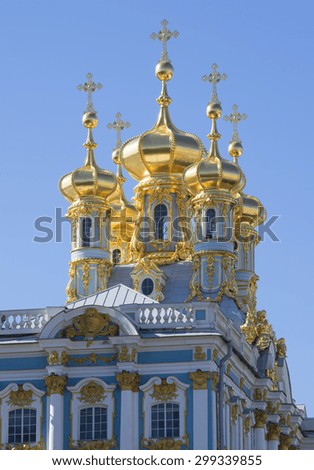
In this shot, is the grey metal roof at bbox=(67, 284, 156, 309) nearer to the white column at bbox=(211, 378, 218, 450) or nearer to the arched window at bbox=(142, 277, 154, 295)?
the white column at bbox=(211, 378, 218, 450)

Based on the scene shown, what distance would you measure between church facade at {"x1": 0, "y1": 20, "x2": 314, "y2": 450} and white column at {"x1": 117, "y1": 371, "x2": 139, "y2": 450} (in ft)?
0.11

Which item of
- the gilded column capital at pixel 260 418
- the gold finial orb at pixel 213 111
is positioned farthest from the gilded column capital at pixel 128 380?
the gold finial orb at pixel 213 111

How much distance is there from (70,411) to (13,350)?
2.12 m

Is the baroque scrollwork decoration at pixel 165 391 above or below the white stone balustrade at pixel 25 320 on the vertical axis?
below

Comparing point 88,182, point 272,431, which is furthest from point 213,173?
point 272,431

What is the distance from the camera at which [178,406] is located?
1531 inches

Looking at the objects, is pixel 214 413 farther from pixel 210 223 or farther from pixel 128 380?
pixel 210 223

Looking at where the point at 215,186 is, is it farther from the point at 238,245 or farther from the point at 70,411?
the point at 70,411

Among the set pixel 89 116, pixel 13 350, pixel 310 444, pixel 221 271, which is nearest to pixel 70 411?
pixel 13 350

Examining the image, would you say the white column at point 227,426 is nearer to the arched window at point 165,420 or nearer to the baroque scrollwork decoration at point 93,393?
the arched window at point 165,420

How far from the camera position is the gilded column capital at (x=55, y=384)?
39188 millimetres

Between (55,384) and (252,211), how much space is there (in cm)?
1941

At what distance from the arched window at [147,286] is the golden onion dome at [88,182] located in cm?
395

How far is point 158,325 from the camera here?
39.4 metres
